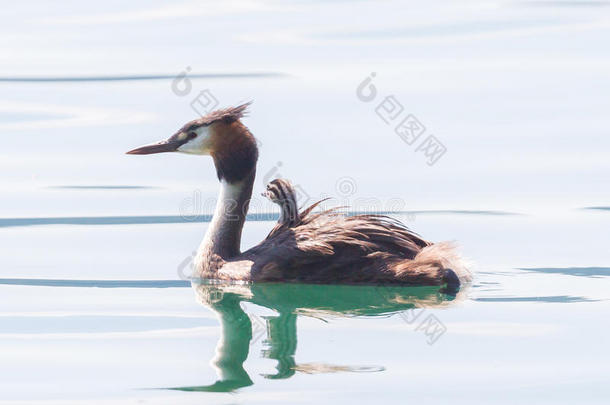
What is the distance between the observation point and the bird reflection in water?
8609mm

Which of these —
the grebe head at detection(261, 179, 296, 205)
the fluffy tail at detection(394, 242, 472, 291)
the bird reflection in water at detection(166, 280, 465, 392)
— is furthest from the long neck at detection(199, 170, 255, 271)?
the fluffy tail at detection(394, 242, 472, 291)

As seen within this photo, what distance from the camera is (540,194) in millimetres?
12703

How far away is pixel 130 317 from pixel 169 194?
3.54m

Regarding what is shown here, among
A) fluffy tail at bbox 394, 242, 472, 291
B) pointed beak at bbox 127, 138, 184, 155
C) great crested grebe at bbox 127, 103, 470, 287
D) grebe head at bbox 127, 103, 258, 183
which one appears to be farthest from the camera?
pointed beak at bbox 127, 138, 184, 155

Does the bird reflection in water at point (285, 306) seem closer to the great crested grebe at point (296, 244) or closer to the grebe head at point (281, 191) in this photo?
the great crested grebe at point (296, 244)

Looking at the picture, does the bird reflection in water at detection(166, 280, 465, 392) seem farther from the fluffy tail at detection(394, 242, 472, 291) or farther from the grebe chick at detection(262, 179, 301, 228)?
the grebe chick at detection(262, 179, 301, 228)

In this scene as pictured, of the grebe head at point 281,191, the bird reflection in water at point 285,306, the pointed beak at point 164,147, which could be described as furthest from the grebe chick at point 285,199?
the pointed beak at point 164,147

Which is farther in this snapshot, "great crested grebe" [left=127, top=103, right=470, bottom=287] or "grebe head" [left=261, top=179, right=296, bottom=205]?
"grebe head" [left=261, top=179, right=296, bottom=205]

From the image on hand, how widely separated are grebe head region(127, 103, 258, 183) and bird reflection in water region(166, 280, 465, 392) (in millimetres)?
878

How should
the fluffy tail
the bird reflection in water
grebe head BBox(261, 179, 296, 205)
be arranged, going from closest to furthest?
the bird reflection in water, the fluffy tail, grebe head BBox(261, 179, 296, 205)

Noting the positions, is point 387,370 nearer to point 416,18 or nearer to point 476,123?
point 476,123

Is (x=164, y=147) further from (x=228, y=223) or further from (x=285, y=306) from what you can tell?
(x=285, y=306)

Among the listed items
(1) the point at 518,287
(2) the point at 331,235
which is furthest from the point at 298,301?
(1) the point at 518,287

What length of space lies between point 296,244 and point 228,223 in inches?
28.9
